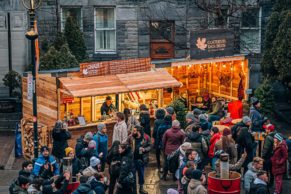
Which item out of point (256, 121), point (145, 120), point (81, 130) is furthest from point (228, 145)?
point (81, 130)

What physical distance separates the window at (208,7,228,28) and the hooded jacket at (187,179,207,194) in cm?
1646

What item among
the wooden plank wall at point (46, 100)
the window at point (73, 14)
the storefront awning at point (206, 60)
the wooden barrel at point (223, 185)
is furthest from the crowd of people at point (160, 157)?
the window at point (73, 14)

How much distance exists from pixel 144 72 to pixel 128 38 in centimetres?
819

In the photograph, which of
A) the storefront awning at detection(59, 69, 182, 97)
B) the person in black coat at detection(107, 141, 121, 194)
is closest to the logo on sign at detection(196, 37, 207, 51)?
the storefront awning at detection(59, 69, 182, 97)

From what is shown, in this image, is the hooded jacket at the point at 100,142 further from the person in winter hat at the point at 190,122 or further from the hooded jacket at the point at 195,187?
the hooded jacket at the point at 195,187

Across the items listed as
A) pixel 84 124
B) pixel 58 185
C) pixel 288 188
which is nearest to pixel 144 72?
pixel 84 124

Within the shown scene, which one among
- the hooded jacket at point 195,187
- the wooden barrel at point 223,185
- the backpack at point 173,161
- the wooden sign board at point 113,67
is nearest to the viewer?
the hooded jacket at point 195,187

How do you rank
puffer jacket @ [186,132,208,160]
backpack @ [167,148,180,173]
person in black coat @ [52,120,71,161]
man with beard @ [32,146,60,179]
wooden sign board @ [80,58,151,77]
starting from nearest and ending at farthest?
man with beard @ [32,146,60,179] < puffer jacket @ [186,132,208,160] < backpack @ [167,148,180,173] < person in black coat @ [52,120,71,161] < wooden sign board @ [80,58,151,77]

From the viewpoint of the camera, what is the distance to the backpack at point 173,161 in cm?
1996

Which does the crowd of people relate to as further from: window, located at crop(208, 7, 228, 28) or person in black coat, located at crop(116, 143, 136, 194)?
window, located at crop(208, 7, 228, 28)

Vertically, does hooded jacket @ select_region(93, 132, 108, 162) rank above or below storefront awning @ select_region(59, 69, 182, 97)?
below

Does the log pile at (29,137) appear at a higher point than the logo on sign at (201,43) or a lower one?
lower

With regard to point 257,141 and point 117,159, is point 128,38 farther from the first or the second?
point 117,159

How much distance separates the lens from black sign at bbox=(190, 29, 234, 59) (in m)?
26.1
